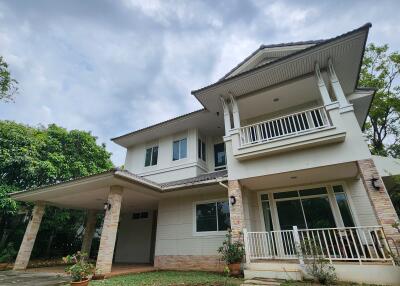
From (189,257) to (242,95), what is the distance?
23.2ft

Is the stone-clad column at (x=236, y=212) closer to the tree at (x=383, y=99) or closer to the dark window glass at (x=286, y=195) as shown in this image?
the dark window glass at (x=286, y=195)

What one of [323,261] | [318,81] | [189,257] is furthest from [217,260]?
[318,81]

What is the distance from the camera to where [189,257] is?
27.5ft

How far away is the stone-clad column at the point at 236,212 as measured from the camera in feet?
21.7

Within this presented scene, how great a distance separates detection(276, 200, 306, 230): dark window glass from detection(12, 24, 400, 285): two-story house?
1.4 inches

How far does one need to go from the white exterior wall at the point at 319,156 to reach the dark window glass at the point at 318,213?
2.26 m

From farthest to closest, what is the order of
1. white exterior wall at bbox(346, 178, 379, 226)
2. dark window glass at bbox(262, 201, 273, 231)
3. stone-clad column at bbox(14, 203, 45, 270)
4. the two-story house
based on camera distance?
stone-clad column at bbox(14, 203, 45, 270)
dark window glass at bbox(262, 201, 273, 231)
white exterior wall at bbox(346, 178, 379, 226)
the two-story house

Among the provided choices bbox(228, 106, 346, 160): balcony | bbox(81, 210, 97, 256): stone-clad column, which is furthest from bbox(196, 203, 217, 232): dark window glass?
bbox(81, 210, 97, 256): stone-clad column

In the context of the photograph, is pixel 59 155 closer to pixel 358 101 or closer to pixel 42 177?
pixel 42 177

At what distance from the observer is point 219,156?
11.0 metres

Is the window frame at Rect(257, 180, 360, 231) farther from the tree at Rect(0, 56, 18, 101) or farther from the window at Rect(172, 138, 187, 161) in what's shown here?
the tree at Rect(0, 56, 18, 101)

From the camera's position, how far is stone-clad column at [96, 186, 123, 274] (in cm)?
645

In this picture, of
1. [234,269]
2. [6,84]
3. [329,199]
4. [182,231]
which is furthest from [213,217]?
[6,84]

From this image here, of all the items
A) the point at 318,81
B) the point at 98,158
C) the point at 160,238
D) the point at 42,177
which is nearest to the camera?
the point at 318,81
